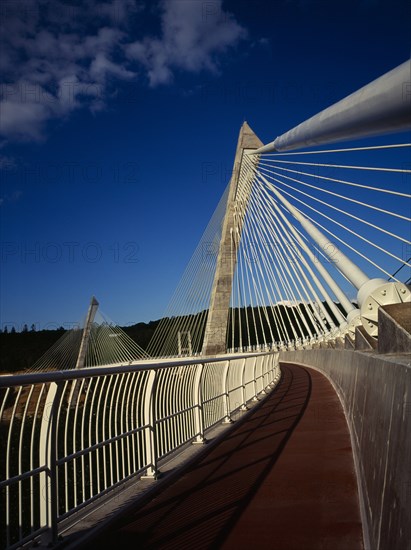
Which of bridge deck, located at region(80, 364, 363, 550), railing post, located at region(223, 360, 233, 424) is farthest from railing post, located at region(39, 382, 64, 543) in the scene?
railing post, located at region(223, 360, 233, 424)

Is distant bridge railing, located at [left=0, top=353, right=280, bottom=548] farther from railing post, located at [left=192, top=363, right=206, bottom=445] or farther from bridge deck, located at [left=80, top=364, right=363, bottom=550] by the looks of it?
bridge deck, located at [left=80, top=364, right=363, bottom=550]

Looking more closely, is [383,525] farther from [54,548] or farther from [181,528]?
[54,548]

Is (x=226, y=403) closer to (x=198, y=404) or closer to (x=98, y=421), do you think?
(x=198, y=404)

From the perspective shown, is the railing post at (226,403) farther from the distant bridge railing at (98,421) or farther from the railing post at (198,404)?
the railing post at (198,404)

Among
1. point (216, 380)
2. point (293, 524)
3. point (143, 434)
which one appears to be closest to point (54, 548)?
point (293, 524)

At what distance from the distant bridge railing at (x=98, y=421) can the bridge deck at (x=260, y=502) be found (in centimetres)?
43

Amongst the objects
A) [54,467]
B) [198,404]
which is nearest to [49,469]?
[54,467]

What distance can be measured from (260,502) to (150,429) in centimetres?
145

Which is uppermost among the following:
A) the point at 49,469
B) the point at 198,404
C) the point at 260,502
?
the point at 49,469

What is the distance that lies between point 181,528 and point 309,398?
28.3 ft

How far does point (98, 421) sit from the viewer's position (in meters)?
4.67

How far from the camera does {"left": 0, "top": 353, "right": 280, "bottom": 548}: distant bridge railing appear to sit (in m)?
3.42

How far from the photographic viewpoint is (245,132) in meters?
25.6

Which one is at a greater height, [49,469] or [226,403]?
[49,469]
